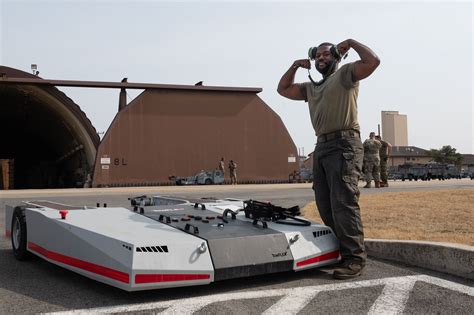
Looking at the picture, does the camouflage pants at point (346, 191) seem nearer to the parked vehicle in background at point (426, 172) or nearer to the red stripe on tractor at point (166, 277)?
the red stripe on tractor at point (166, 277)

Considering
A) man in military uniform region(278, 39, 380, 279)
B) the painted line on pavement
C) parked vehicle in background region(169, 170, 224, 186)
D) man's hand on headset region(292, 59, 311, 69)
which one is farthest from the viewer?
parked vehicle in background region(169, 170, 224, 186)

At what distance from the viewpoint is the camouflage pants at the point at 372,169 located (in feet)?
53.0

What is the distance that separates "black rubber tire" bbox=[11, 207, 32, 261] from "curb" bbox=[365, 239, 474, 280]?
365 centimetres

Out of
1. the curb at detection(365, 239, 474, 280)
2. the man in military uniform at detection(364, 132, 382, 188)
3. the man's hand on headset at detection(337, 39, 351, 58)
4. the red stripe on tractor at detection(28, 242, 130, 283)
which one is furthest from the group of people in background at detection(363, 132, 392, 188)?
the red stripe on tractor at detection(28, 242, 130, 283)

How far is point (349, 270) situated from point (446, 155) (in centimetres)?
10702

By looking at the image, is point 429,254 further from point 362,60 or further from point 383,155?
point 383,155

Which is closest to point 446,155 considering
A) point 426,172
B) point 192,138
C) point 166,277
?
point 426,172

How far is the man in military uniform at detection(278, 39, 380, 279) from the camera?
4082 millimetres

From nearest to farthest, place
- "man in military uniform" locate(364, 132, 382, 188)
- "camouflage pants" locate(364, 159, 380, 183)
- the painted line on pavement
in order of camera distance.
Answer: the painted line on pavement, "man in military uniform" locate(364, 132, 382, 188), "camouflage pants" locate(364, 159, 380, 183)

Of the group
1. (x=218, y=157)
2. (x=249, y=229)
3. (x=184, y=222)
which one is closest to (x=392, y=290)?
(x=249, y=229)

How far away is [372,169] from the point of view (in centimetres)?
1641

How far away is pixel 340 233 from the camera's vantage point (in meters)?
4.20

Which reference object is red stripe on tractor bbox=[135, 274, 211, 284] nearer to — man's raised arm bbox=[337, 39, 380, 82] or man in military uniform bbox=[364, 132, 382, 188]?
man's raised arm bbox=[337, 39, 380, 82]

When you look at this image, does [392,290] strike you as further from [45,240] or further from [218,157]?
[218,157]
